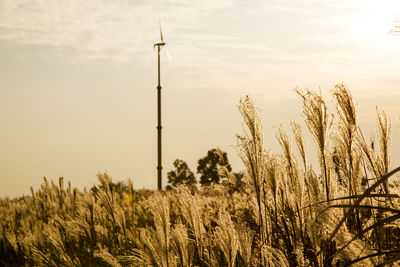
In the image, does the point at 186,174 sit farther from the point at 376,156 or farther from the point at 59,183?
the point at 376,156

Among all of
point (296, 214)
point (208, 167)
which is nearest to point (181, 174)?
point (208, 167)

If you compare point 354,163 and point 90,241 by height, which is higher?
point 354,163

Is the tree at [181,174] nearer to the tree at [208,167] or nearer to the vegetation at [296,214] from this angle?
the tree at [208,167]

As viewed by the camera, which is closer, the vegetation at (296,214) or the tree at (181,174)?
the vegetation at (296,214)

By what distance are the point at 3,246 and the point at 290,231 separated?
19.6 feet

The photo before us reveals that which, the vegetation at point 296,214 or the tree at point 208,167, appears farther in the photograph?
the tree at point 208,167

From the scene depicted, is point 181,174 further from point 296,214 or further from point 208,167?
point 296,214

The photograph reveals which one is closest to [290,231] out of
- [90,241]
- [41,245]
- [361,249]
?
[361,249]

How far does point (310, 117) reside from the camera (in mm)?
3004

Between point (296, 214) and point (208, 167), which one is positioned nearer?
point (296, 214)

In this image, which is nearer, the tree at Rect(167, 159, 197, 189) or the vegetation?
the vegetation

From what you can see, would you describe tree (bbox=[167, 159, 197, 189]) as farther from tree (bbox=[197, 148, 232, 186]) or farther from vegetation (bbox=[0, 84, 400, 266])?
vegetation (bbox=[0, 84, 400, 266])

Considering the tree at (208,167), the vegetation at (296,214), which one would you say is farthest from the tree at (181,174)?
the vegetation at (296,214)

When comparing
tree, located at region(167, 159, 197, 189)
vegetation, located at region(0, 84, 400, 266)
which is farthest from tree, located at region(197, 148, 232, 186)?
vegetation, located at region(0, 84, 400, 266)
